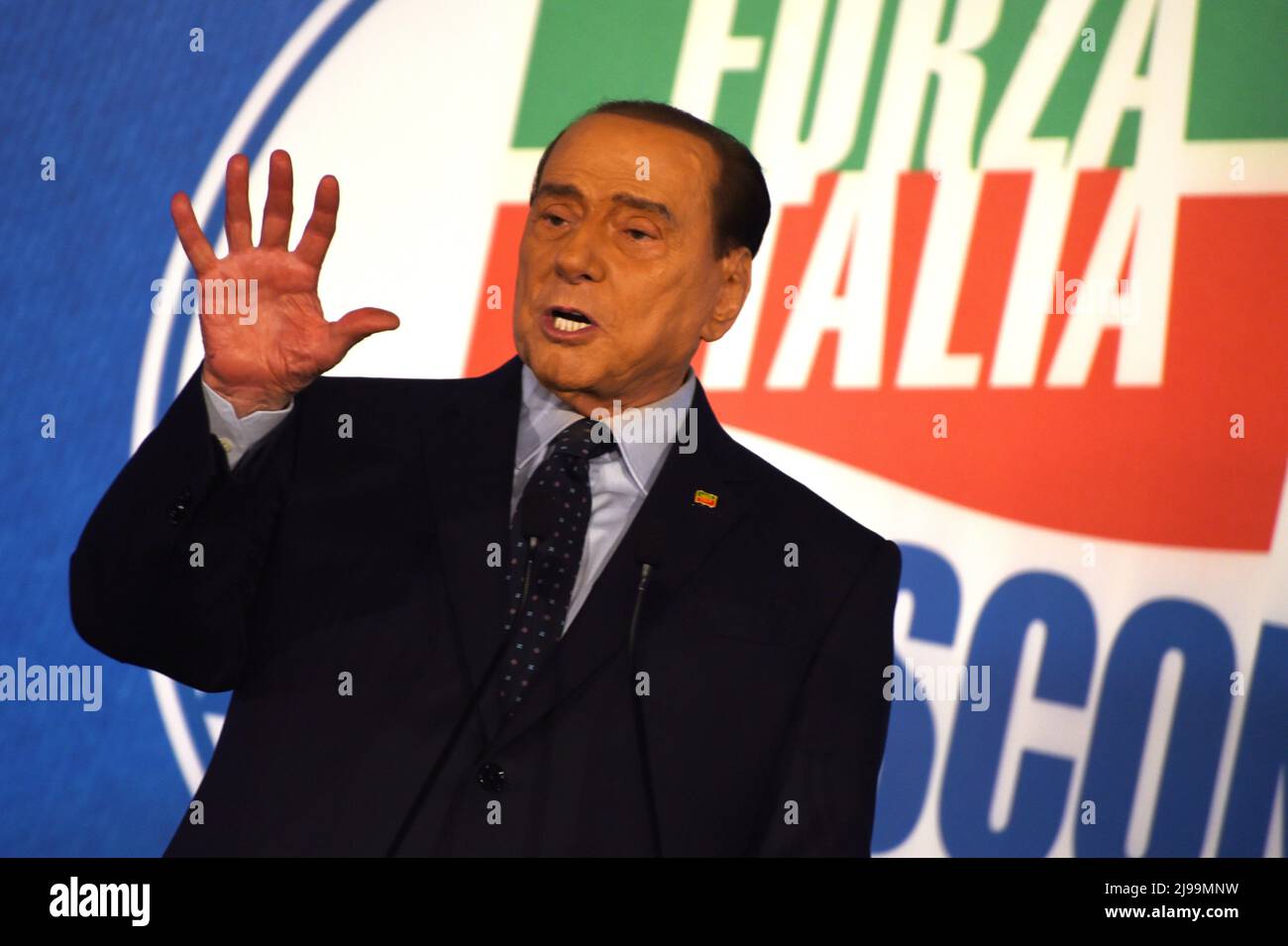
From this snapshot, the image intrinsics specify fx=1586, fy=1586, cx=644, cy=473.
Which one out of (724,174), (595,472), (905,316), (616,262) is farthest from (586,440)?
(905,316)

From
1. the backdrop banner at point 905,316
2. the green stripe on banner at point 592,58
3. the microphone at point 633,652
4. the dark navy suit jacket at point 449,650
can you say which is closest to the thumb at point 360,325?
the dark navy suit jacket at point 449,650

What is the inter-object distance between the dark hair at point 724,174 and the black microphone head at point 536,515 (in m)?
0.52

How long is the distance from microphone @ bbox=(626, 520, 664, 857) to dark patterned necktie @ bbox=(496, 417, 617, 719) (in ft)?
0.27

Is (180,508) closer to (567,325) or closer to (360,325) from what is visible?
(360,325)

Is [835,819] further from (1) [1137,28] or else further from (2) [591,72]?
(1) [1137,28]

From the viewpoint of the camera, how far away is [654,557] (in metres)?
2.05

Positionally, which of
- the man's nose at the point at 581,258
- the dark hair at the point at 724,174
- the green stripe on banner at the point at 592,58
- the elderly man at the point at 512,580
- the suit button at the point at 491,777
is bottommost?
the suit button at the point at 491,777

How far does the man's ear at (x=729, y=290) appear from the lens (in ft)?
8.10

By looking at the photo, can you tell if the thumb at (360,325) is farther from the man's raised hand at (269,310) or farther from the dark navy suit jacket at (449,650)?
the dark navy suit jacket at (449,650)

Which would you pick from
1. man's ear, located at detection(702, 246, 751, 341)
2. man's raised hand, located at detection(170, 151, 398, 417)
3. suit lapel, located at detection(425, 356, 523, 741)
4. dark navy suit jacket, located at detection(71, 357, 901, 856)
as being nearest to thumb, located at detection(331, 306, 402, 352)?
man's raised hand, located at detection(170, 151, 398, 417)

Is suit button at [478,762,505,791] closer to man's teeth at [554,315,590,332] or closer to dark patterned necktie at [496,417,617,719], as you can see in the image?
dark patterned necktie at [496,417,617,719]

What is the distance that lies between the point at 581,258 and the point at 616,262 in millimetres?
61

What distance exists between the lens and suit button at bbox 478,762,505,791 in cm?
191

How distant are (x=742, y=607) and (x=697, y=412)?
38 cm
